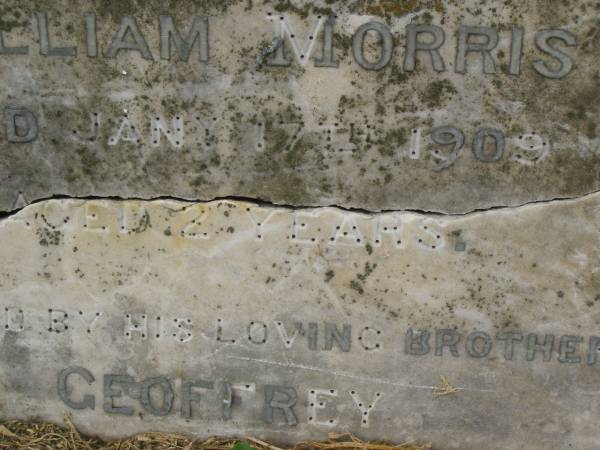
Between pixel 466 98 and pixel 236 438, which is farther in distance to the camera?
pixel 236 438

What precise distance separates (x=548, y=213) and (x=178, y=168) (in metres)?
Result: 1.12

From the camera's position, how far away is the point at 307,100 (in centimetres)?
213

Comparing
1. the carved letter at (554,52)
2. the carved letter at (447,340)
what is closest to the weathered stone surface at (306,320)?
the carved letter at (447,340)

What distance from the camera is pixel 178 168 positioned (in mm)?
2215

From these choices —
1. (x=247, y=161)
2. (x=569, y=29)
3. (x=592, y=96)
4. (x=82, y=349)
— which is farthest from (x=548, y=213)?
(x=82, y=349)

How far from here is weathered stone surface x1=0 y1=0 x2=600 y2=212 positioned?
2.05 meters

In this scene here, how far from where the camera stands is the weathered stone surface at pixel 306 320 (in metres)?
2.22

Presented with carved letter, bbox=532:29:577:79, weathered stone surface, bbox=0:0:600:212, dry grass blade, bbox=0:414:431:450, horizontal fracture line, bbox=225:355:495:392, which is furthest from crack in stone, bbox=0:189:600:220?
dry grass blade, bbox=0:414:431:450

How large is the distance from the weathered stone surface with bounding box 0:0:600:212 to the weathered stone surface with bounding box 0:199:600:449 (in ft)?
0.33

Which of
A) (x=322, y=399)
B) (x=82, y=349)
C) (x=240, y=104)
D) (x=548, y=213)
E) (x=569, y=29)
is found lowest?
(x=322, y=399)

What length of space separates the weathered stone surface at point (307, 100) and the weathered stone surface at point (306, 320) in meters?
0.10

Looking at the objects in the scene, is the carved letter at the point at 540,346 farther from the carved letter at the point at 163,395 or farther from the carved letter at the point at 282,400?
the carved letter at the point at 163,395

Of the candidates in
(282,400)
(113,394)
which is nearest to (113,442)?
(113,394)

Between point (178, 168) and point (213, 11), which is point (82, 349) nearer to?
point (178, 168)
